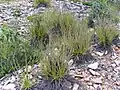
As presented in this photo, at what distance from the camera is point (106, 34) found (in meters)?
4.03

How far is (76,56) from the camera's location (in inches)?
147

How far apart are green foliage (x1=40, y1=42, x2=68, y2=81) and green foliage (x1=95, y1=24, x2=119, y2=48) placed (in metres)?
1.02

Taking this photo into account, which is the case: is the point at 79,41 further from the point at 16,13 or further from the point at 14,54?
the point at 16,13

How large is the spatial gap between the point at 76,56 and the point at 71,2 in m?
3.90

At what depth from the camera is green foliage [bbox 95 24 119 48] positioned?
13.3ft

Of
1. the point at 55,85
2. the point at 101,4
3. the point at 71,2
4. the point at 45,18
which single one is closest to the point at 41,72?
the point at 55,85

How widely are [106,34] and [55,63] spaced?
117 centimetres

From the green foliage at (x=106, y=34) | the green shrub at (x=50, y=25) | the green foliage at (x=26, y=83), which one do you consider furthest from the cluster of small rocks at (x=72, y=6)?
the green foliage at (x=26, y=83)

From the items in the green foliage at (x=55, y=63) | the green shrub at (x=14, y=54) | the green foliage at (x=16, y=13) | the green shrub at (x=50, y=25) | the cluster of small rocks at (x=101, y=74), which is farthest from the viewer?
the green foliage at (x=16, y=13)

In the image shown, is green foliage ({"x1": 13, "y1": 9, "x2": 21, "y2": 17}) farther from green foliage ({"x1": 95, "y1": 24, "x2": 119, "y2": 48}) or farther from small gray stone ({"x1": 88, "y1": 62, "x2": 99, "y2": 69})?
small gray stone ({"x1": 88, "y1": 62, "x2": 99, "y2": 69})

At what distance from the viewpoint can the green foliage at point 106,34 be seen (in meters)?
4.05

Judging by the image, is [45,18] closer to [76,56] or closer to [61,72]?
[76,56]

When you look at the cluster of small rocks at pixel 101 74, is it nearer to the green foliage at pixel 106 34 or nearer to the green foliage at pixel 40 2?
the green foliage at pixel 106 34

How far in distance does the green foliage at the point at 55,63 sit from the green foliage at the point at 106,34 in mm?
1017
